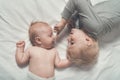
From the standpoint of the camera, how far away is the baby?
103cm

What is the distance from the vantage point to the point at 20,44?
1.07m

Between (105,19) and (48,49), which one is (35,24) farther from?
(105,19)

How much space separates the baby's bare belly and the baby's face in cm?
11

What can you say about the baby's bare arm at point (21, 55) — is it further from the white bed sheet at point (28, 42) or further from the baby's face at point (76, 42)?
the baby's face at point (76, 42)

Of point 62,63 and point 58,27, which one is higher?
point 58,27

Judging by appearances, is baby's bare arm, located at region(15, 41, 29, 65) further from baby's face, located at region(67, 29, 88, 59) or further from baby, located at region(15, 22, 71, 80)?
baby's face, located at region(67, 29, 88, 59)

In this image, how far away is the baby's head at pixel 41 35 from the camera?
3.48 feet

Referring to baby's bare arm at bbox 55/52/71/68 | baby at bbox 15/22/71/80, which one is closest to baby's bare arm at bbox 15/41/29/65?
baby at bbox 15/22/71/80

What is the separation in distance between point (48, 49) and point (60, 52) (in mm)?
56

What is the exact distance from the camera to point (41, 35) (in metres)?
1.06

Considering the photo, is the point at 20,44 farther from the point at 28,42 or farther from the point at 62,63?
the point at 62,63

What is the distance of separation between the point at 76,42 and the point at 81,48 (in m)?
0.03

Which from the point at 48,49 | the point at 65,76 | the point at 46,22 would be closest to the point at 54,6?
the point at 46,22

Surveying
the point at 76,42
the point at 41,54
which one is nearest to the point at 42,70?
the point at 41,54
